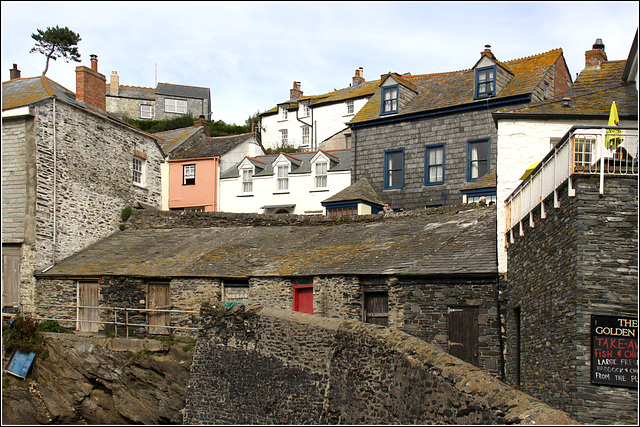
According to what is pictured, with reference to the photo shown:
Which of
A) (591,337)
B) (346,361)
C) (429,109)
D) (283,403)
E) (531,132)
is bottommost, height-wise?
(283,403)

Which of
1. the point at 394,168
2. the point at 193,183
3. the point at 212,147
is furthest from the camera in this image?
the point at 212,147

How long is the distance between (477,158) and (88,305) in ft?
53.0

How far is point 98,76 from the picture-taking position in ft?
96.9

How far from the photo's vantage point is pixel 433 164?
30609mm

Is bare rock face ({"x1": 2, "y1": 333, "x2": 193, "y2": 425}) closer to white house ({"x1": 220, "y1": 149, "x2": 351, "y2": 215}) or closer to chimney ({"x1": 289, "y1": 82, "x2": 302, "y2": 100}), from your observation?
white house ({"x1": 220, "y1": 149, "x2": 351, "y2": 215})

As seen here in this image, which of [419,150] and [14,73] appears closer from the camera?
[419,150]

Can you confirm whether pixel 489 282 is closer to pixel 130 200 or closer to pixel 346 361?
pixel 346 361

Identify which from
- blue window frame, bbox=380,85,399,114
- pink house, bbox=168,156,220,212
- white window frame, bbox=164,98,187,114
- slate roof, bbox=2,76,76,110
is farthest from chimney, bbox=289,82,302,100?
slate roof, bbox=2,76,76,110

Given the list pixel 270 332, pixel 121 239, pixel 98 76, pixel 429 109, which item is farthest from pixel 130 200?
pixel 270 332

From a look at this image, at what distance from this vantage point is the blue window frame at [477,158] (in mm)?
29312

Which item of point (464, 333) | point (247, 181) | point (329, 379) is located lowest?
point (329, 379)

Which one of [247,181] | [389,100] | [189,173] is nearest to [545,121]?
[389,100]

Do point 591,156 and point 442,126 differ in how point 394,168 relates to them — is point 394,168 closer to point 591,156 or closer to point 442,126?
point 442,126

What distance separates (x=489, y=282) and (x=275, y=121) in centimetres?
3809
